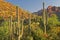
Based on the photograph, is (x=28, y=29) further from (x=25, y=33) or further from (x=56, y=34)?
(x=56, y=34)

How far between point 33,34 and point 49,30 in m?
2.81

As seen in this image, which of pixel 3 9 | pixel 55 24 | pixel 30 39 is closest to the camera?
pixel 30 39

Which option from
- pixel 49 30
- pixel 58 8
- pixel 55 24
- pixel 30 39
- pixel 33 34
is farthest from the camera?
pixel 58 8

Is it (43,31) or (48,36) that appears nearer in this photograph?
(48,36)

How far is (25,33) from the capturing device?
2467 centimetres

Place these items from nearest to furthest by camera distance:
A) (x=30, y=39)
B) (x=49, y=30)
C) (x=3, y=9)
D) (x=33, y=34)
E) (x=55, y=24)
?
(x=30, y=39) < (x=33, y=34) < (x=49, y=30) < (x=55, y=24) < (x=3, y=9)

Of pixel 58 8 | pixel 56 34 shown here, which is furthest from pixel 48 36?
pixel 58 8

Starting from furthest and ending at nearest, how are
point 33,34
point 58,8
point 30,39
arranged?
point 58,8 → point 33,34 → point 30,39

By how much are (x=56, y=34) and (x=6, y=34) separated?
236 inches

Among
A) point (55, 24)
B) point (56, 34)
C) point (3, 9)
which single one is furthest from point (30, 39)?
point (3, 9)

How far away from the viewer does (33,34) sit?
971 inches

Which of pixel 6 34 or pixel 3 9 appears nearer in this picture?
pixel 6 34

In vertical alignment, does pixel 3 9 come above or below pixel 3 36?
above

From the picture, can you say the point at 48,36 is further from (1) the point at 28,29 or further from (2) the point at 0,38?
(2) the point at 0,38
